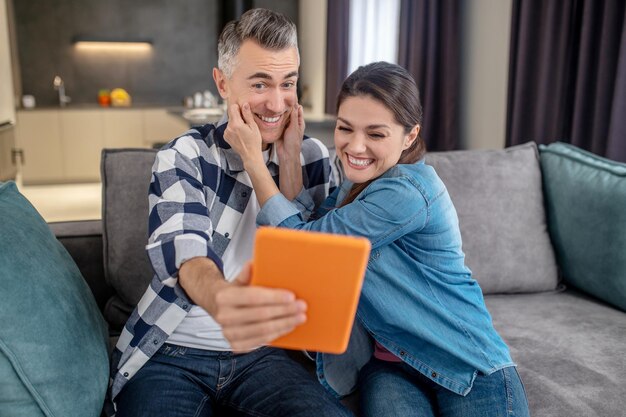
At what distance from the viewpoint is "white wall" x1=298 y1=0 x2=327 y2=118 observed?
6.59 meters

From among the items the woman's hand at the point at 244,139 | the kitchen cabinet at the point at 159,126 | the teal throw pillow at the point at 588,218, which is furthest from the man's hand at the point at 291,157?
the kitchen cabinet at the point at 159,126

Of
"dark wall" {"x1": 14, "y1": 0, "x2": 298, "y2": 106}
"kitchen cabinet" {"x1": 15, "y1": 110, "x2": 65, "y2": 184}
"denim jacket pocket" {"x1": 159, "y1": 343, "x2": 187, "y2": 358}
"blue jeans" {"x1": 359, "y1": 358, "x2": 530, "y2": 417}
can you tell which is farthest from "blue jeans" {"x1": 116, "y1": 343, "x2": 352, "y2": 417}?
"dark wall" {"x1": 14, "y1": 0, "x2": 298, "y2": 106}

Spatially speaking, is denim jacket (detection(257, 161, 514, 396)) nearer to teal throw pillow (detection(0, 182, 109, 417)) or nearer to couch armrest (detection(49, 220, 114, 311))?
teal throw pillow (detection(0, 182, 109, 417))

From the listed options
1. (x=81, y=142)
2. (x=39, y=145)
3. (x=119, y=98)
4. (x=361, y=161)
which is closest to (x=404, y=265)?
(x=361, y=161)

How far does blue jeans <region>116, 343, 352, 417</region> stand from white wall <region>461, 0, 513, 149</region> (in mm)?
2832

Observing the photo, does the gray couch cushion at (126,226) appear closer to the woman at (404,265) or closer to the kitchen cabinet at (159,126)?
the woman at (404,265)

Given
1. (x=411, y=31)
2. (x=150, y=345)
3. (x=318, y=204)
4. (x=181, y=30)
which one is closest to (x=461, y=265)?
(x=318, y=204)

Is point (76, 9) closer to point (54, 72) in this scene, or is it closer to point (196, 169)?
point (54, 72)

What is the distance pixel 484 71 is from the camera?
12.8 ft

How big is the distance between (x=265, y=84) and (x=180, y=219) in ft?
1.43

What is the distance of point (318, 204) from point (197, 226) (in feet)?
1.73

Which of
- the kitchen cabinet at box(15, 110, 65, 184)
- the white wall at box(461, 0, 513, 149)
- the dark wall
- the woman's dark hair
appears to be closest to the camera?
the woman's dark hair

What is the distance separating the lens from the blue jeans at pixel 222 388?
122 cm

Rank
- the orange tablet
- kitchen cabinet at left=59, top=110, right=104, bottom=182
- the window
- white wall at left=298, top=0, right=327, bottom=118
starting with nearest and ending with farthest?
the orange tablet, the window, kitchen cabinet at left=59, top=110, right=104, bottom=182, white wall at left=298, top=0, right=327, bottom=118
